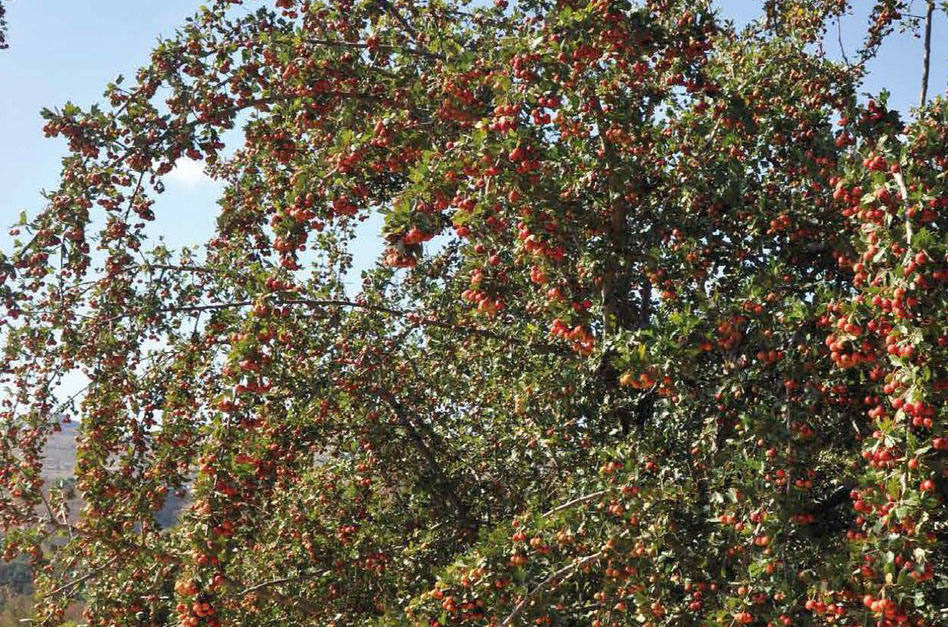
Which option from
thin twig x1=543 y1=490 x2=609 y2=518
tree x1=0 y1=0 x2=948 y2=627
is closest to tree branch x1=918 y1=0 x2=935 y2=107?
tree x1=0 y1=0 x2=948 y2=627

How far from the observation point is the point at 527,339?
5.24m

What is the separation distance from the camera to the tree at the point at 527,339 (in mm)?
3295

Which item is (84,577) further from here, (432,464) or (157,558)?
(432,464)

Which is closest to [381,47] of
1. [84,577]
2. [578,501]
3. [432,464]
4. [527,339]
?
[527,339]

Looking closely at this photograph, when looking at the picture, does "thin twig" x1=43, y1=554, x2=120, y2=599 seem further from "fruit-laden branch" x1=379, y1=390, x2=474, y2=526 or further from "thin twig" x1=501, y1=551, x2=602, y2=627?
"thin twig" x1=501, y1=551, x2=602, y2=627

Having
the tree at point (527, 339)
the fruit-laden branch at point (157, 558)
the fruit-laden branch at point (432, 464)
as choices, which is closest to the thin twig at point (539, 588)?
the tree at point (527, 339)

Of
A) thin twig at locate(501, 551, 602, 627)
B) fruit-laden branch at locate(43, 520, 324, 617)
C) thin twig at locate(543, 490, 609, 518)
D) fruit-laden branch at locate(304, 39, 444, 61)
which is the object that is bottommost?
thin twig at locate(501, 551, 602, 627)

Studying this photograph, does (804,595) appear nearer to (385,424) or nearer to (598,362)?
(598,362)

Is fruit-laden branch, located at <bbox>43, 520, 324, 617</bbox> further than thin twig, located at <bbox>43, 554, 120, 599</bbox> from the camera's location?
No

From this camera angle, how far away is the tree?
10.8ft

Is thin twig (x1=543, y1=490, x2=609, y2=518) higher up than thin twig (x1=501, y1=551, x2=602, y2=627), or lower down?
higher up

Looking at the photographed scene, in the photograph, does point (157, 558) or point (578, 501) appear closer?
point (578, 501)

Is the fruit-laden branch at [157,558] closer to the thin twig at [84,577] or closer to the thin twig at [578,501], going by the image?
the thin twig at [84,577]

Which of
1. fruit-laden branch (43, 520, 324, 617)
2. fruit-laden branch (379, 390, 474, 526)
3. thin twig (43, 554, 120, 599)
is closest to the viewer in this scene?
fruit-laden branch (43, 520, 324, 617)
